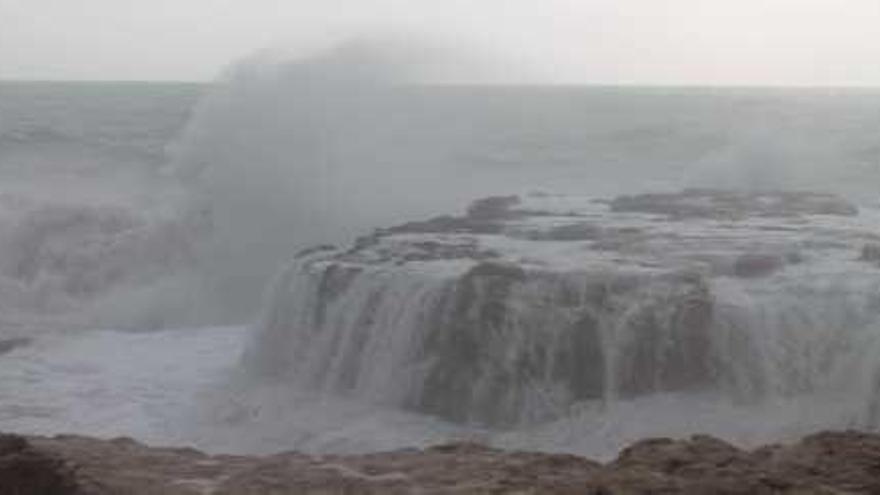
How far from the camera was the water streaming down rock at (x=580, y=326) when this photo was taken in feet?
37.3

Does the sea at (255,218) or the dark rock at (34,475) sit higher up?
the sea at (255,218)

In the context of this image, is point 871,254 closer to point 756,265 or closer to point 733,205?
point 756,265

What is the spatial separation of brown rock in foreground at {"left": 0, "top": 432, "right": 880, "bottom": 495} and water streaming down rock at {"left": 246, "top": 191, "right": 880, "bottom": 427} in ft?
17.2

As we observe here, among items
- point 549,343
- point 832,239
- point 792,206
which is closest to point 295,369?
point 549,343

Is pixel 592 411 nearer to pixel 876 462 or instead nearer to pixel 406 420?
pixel 406 420

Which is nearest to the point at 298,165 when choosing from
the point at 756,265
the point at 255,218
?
the point at 255,218

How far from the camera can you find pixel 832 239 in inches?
562

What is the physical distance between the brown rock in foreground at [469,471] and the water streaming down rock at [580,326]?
5236 mm

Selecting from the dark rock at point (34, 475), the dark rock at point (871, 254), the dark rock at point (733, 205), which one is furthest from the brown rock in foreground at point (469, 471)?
the dark rock at point (733, 205)

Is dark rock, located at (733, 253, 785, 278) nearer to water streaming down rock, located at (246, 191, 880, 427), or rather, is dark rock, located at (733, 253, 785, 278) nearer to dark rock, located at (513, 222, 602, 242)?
water streaming down rock, located at (246, 191, 880, 427)

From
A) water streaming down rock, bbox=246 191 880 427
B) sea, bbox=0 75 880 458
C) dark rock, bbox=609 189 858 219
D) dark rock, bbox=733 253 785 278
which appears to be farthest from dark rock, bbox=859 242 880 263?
dark rock, bbox=609 189 858 219

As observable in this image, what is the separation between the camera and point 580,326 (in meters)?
11.8

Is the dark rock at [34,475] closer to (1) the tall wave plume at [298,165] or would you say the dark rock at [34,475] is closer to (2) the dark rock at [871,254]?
(2) the dark rock at [871,254]

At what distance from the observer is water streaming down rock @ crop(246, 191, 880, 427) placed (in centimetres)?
1137
